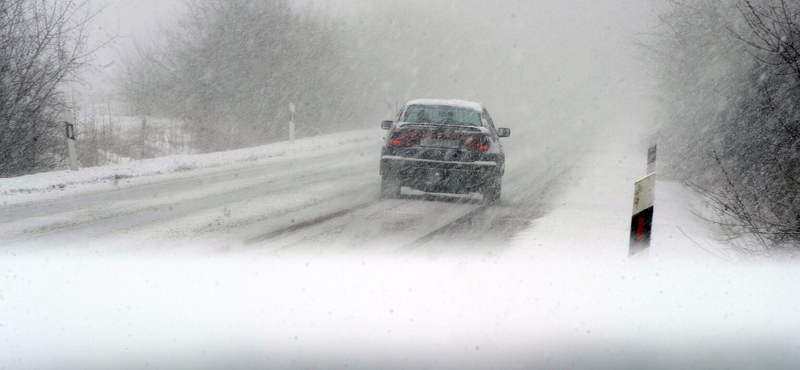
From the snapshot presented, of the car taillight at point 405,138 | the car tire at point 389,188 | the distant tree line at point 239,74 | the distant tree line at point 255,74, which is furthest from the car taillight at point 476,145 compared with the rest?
the distant tree line at point 239,74

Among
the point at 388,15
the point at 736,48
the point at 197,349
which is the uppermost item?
the point at 388,15

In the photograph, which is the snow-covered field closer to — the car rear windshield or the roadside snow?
the car rear windshield

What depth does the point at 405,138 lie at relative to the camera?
32.6 ft

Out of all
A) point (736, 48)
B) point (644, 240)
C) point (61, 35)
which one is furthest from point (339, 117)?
point (644, 240)

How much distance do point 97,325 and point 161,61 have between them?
26.8 meters

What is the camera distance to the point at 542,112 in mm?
46719

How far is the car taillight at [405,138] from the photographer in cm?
993

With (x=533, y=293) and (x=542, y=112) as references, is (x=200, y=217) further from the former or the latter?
(x=542, y=112)

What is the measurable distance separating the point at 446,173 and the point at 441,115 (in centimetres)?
124

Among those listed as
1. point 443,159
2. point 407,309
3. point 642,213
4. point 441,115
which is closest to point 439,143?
point 443,159

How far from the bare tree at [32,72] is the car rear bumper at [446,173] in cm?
758

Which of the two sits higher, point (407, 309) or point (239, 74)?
point (239, 74)

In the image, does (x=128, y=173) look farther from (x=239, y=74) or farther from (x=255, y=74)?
(x=255, y=74)

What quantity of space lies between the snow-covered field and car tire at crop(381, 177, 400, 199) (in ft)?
11.1
